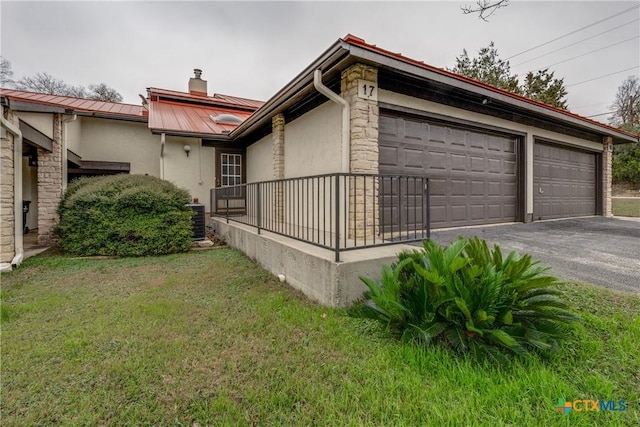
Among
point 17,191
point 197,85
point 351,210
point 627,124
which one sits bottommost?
point 351,210

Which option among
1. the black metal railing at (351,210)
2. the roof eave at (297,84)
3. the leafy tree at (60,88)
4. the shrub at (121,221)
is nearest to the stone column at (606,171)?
the black metal railing at (351,210)

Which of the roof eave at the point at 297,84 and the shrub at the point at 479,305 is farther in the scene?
the roof eave at the point at 297,84

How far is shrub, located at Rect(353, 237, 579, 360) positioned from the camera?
187 cm

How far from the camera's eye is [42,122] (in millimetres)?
6340

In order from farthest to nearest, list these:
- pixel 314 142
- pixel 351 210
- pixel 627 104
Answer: pixel 627 104 → pixel 314 142 → pixel 351 210

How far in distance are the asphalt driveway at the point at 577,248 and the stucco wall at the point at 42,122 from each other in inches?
344

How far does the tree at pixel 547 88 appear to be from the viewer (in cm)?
1728

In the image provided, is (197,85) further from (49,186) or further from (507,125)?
(507,125)

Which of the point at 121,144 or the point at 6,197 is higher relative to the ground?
the point at 121,144

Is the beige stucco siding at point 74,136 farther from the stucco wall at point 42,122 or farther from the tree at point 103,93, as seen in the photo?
the tree at point 103,93

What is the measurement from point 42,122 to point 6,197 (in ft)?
9.66

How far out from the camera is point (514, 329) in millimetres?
1919

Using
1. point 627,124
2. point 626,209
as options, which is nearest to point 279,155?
point 626,209

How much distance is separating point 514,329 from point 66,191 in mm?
8225
